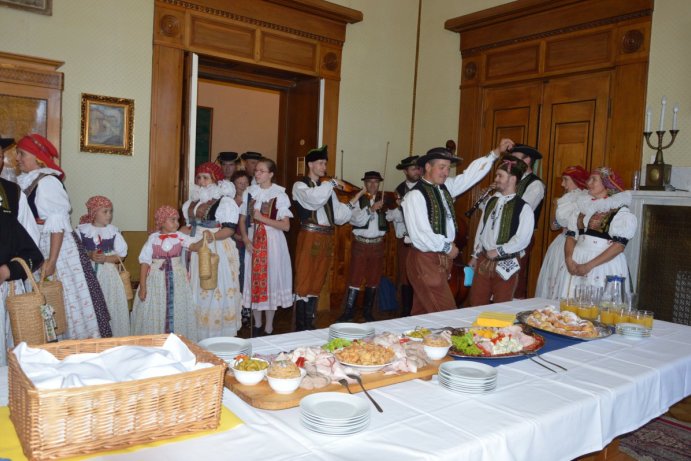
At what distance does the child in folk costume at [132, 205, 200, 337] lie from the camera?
4.23m

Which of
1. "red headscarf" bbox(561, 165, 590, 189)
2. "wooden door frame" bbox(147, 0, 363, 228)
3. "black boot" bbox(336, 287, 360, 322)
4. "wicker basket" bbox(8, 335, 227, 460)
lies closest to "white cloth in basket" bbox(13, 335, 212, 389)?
"wicker basket" bbox(8, 335, 227, 460)

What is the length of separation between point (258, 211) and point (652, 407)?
3.64 meters

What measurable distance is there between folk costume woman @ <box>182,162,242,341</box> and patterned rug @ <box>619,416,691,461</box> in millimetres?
3080

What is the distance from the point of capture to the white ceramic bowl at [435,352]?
6.18ft

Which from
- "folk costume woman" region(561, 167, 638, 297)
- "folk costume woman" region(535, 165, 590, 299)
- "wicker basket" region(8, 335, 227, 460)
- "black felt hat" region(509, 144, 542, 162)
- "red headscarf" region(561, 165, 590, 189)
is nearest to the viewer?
"wicker basket" region(8, 335, 227, 460)

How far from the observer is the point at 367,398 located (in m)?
1.57

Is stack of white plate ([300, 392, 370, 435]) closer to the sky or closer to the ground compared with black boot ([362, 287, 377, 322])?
closer to the sky

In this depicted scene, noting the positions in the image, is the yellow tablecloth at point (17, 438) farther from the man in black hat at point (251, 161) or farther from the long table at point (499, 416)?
the man in black hat at point (251, 161)

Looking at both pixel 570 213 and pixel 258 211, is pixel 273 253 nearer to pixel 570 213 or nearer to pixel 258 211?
pixel 258 211

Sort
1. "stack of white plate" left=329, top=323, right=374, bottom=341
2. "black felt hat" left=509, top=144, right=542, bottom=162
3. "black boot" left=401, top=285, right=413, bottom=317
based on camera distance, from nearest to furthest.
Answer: "stack of white plate" left=329, top=323, right=374, bottom=341 → "black felt hat" left=509, top=144, right=542, bottom=162 → "black boot" left=401, top=285, right=413, bottom=317

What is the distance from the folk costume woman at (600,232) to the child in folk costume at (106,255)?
3.42 m

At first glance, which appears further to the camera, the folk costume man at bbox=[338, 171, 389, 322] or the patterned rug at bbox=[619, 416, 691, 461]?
the folk costume man at bbox=[338, 171, 389, 322]

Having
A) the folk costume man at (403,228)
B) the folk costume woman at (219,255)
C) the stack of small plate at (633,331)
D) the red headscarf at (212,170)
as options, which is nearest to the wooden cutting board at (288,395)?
the stack of small plate at (633,331)

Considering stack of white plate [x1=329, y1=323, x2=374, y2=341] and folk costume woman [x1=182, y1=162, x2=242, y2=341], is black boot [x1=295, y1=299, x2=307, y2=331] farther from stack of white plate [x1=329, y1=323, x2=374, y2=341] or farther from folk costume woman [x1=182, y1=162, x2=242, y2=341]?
stack of white plate [x1=329, y1=323, x2=374, y2=341]
